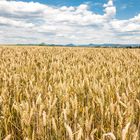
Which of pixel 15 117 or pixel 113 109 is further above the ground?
pixel 113 109

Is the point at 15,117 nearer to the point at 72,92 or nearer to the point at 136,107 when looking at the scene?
the point at 72,92

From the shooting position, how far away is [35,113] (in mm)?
1899

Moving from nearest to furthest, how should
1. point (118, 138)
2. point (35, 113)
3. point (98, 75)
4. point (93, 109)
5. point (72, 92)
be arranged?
1. point (118, 138)
2. point (35, 113)
3. point (93, 109)
4. point (72, 92)
5. point (98, 75)

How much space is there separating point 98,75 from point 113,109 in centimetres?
226

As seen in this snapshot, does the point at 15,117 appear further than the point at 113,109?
Yes

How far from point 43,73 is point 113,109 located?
251 cm

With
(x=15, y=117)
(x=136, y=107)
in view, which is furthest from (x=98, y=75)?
(x=15, y=117)

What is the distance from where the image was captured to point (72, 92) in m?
2.86

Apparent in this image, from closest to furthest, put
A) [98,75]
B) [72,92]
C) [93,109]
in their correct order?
[93,109] < [72,92] < [98,75]

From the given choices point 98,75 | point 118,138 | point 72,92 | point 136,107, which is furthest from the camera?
point 98,75

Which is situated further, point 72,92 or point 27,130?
point 72,92

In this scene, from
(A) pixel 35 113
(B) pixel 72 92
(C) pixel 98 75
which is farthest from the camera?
(C) pixel 98 75

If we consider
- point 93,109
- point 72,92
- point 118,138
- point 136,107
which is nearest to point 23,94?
point 72,92

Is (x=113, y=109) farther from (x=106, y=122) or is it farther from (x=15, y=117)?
(x=15, y=117)
